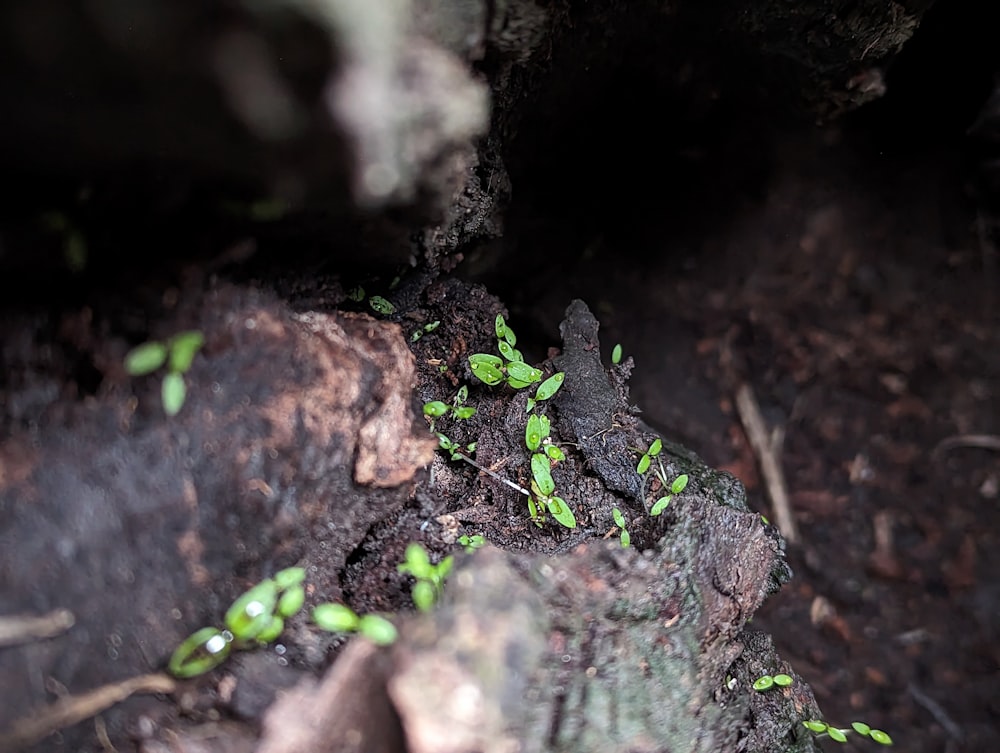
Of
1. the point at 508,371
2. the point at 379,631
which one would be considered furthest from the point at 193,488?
the point at 508,371

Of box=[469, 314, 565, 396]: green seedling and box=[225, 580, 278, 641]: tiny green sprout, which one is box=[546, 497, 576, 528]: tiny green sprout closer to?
box=[469, 314, 565, 396]: green seedling

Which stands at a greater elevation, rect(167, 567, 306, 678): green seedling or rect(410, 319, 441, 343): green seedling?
rect(410, 319, 441, 343): green seedling

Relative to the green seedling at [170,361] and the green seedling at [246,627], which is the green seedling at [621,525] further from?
the green seedling at [170,361]

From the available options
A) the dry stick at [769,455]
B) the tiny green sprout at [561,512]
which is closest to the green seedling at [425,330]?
the tiny green sprout at [561,512]

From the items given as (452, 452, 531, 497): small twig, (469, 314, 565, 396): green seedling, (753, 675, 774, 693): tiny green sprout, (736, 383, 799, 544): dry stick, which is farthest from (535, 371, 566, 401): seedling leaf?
(736, 383, 799, 544): dry stick

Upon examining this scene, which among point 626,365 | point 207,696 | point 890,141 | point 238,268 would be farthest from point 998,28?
point 207,696

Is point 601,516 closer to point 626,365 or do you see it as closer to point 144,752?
point 626,365
